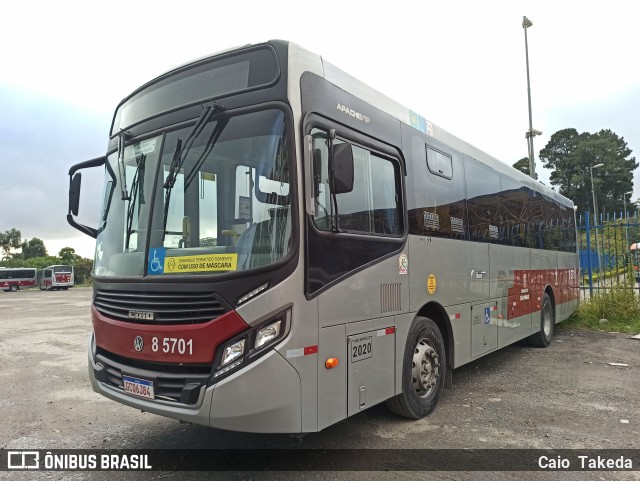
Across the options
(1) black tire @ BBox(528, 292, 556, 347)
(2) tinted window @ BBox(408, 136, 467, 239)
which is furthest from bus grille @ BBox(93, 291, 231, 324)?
(1) black tire @ BBox(528, 292, 556, 347)

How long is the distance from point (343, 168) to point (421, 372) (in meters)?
2.58

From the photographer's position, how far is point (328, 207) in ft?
12.4

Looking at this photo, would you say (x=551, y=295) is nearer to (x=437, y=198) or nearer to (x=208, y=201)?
(x=437, y=198)

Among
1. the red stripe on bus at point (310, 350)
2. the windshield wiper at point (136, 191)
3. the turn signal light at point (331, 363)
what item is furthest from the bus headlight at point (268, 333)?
the windshield wiper at point (136, 191)

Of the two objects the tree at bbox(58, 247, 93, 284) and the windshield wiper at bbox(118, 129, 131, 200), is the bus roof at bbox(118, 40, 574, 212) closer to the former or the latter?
the windshield wiper at bbox(118, 129, 131, 200)

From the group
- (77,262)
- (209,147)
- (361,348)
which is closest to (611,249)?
(361,348)

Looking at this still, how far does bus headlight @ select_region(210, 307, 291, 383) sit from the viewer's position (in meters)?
3.26

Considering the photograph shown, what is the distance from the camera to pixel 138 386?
12.0 feet

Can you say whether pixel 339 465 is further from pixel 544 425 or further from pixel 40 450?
Result: pixel 40 450

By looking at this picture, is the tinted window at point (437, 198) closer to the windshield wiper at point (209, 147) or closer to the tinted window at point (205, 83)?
the tinted window at point (205, 83)

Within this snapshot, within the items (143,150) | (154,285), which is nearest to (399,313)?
(154,285)

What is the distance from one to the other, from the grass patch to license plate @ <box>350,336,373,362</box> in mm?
8931

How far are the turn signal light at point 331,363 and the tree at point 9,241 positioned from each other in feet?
316

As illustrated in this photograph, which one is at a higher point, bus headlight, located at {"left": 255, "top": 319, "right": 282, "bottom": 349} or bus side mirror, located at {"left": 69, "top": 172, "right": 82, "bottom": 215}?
bus side mirror, located at {"left": 69, "top": 172, "right": 82, "bottom": 215}
